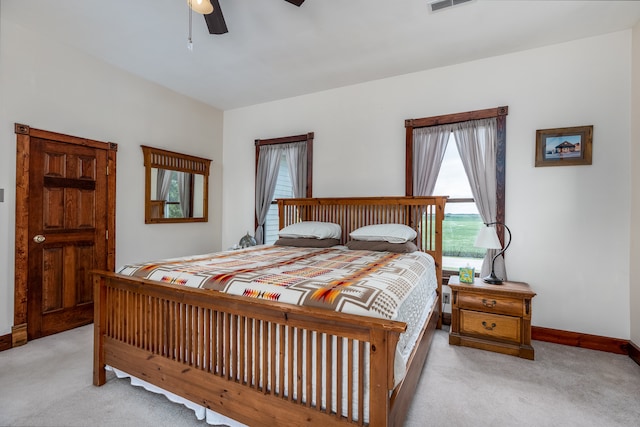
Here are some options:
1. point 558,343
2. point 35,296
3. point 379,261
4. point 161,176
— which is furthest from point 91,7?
point 558,343

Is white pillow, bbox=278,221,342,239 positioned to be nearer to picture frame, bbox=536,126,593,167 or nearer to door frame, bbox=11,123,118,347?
picture frame, bbox=536,126,593,167

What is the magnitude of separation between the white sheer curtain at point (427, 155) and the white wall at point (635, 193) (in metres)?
1.52

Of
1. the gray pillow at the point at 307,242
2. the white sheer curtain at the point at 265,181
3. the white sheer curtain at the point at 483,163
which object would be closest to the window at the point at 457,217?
the white sheer curtain at the point at 483,163

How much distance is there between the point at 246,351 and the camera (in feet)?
5.17

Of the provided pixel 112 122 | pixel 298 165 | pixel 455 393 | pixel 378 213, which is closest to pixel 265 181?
pixel 298 165

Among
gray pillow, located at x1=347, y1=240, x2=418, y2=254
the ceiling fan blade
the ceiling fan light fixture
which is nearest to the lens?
the ceiling fan light fixture

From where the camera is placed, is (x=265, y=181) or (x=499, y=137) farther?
(x=265, y=181)

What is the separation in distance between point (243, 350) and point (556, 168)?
10.7ft

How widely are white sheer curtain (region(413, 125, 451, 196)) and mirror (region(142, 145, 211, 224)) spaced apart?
3.09 meters

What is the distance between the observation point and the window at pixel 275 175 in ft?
14.3

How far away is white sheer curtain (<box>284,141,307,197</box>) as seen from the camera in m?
4.33

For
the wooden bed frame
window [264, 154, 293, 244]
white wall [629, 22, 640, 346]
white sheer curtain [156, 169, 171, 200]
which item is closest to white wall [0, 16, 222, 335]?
white sheer curtain [156, 169, 171, 200]

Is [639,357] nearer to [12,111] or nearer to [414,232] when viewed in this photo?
[414,232]

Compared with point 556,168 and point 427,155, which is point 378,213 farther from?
point 556,168
